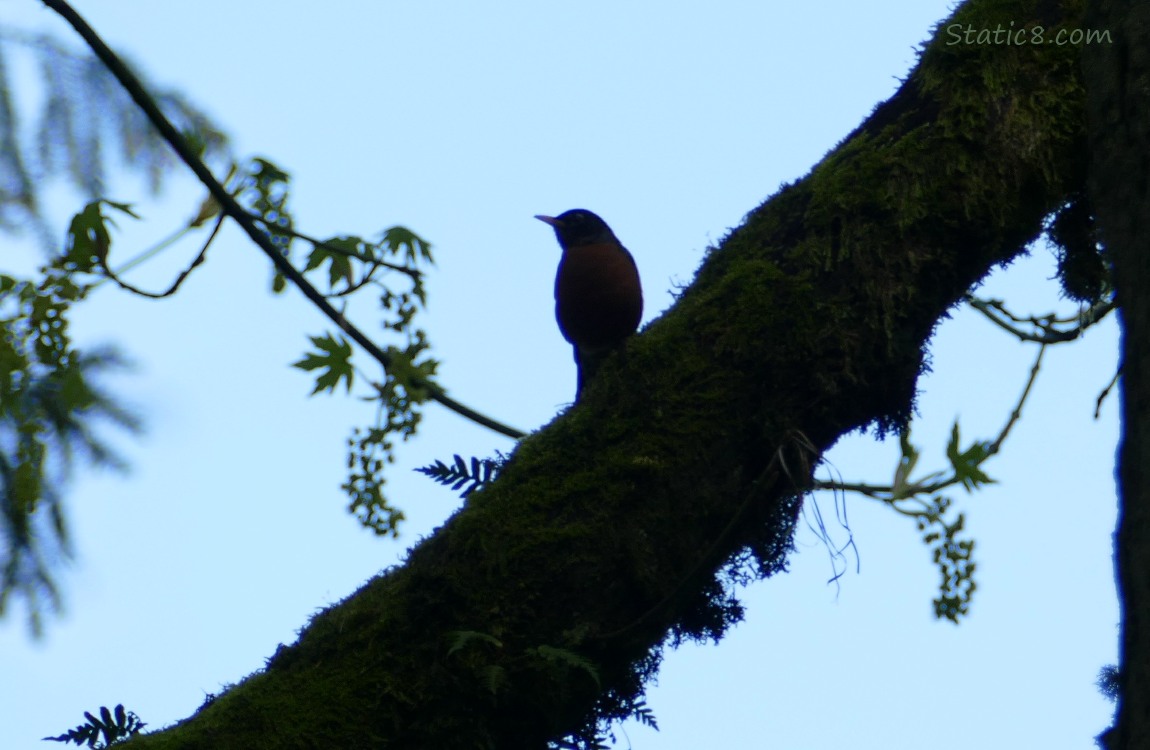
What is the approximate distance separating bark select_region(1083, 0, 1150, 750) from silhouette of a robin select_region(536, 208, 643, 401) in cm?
259

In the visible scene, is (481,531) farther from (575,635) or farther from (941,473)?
(941,473)

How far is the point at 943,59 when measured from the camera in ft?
10.8

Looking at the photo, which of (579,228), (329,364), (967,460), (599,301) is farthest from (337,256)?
(579,228)

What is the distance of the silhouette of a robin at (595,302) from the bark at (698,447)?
163 cm

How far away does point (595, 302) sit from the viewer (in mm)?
5020

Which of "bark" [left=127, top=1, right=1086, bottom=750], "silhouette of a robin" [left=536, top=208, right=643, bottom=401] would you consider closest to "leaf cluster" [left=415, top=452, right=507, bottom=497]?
"bark" [left=127, top=1, right=1086, bottom=750]

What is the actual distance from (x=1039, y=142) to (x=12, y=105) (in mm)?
2642

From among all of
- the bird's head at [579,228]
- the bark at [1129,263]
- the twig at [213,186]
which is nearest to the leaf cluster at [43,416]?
the twig at [213,186]

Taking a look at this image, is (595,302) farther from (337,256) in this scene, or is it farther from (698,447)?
(337,256)

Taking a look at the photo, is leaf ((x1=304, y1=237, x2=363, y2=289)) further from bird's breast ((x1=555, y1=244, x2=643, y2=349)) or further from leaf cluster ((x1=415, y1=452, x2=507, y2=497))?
bird's breast ((x1=555, y1=244, x2=643, y2=349))

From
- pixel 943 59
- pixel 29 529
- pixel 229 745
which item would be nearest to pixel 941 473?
pixel 943 59

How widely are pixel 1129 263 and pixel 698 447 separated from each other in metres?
1.12

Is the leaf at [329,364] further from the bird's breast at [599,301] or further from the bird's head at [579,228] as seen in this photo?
the bird's head at [579,228]

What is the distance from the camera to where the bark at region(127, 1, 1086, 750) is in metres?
2.62
